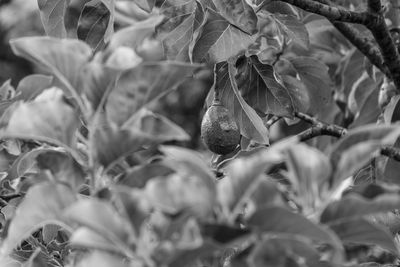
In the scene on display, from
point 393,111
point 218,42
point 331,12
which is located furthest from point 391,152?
point 218,42

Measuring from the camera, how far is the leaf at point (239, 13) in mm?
1397

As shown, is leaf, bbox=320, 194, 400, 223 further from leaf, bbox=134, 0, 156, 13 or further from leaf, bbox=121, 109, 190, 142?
leaf, bbox=134, 0, 156, 13

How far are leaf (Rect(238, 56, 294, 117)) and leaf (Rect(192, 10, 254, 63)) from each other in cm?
13

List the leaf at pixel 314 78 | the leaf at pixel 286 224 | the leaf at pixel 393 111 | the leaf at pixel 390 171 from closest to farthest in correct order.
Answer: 1. the leaf at pixel 286 224
2. the leaf at pixel 393 111
3. the leaf at pixel 390 171
4. the leaf at pixel 314 78

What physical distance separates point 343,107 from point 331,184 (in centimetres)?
161

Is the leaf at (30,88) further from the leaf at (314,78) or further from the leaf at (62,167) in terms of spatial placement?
the leaf at (314,78)

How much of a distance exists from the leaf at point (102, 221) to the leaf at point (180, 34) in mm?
880

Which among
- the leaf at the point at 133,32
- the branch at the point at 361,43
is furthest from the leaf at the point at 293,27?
the leaf at the point at 133,32

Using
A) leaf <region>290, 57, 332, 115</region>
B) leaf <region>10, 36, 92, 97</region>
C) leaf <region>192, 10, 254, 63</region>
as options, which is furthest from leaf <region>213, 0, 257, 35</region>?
leaf <region>10, 36, 92, 97</region>

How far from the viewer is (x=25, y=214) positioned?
757 mm

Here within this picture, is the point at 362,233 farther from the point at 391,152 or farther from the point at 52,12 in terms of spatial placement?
the point at 52,12

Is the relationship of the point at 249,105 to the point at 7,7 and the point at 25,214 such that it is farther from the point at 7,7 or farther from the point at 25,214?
the point at 7,7

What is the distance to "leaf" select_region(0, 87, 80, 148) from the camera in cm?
77

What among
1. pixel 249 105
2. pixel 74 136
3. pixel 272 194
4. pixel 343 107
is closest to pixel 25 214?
pixel 74 136
